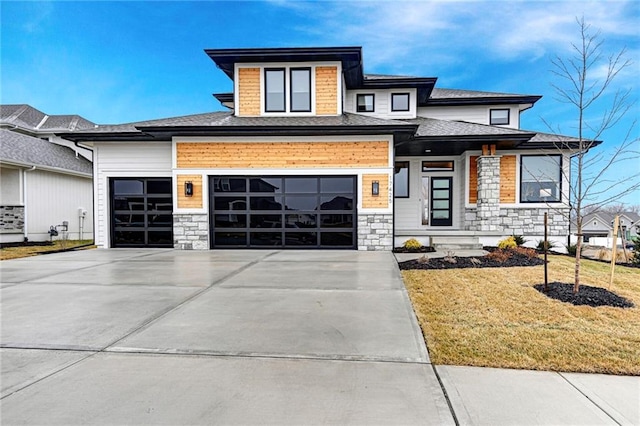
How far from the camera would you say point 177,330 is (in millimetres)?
3668

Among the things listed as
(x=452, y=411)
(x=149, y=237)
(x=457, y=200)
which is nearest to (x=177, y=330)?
(x=452, y=411)

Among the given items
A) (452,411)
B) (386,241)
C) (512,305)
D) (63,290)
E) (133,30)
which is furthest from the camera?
(133,30)

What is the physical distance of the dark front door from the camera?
44.9 ft

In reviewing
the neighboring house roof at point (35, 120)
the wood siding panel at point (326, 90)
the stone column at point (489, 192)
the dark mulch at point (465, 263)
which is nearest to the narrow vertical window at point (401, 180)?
the stone column at point (489, 192)

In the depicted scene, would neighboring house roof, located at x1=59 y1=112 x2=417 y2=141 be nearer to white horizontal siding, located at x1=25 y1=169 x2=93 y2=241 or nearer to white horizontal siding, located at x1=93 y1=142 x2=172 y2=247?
white horizontal siding, located at x1=93 y1=142 x2=172 y2=247

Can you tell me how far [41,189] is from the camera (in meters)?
14.4

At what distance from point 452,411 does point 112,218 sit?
41.0 feet

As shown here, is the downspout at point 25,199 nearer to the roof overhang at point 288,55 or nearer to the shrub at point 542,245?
the roof overhang at point 288,55

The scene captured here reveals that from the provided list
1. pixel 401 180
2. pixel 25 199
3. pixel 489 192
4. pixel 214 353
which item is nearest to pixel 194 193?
pixel 401 180

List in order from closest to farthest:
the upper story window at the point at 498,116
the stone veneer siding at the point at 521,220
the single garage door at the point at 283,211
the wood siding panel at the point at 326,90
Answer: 1. the single garage door at the point at 283,211
2. the wood siding panel at the point at 326,90
3. the stone veneer siding at the point at 521,220
4. the upper story window at the point at 498,116

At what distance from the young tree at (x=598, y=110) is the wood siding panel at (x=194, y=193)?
374 inches

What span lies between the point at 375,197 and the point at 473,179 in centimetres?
447

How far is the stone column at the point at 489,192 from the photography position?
11.9 meters

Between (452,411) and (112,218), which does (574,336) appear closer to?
(452,411)
